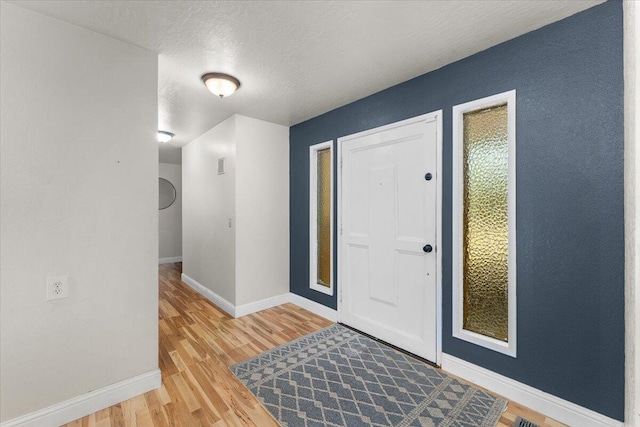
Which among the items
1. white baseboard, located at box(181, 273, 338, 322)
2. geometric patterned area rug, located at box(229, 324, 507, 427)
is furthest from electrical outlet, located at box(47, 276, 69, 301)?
white baseboard, located at box(181, 273, 338, 322)

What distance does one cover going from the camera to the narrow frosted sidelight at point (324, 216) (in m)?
3.37

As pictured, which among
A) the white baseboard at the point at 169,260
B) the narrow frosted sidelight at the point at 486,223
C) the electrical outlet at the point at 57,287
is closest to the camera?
the electrical outlet at the point at 57,287

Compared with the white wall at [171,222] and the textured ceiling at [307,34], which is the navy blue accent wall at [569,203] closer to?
the textured ceiling at [307,34]

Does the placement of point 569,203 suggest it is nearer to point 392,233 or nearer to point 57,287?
point 392,233

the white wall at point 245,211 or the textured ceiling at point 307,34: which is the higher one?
the textured ceiling at point 307,34

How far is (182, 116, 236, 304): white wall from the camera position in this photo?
3418 mm

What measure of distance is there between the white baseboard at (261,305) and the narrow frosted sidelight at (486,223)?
2347 mm

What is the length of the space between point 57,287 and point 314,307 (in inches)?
96.3

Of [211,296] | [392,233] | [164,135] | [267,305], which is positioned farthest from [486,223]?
[164,135]

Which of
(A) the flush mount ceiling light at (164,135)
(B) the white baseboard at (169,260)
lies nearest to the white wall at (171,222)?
(B) the white baseboard at (169,260)

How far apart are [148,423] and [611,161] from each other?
312 cm

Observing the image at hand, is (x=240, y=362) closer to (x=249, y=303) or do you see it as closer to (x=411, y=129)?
(x=249, y=303)

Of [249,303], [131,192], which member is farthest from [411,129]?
[249,303]

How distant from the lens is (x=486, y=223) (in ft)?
6.64
